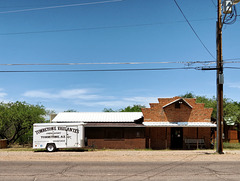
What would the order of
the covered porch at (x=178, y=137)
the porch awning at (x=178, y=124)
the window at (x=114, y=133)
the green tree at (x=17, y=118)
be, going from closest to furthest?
the porch awning at (x=178, y=124)
the covered porch at (x=178, y=137)
the window at (x=114, y=133)
the green tree at (x=17, y=118)

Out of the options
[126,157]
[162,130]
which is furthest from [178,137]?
[126,157]

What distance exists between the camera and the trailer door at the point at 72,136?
23891 mm

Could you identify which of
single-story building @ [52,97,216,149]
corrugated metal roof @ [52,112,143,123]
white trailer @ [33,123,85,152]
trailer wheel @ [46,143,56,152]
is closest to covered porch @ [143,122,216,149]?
single-story building @ [52,97,216,149]

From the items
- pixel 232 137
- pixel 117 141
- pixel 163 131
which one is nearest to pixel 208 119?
pixel 163 131

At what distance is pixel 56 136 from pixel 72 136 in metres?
1.52

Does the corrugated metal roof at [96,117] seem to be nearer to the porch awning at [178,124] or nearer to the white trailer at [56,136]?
the porch awning at [178,124]

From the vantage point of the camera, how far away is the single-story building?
2653 centimetres

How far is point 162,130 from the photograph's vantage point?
88.9ft

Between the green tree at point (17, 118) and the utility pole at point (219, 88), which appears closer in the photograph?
the utility pole at point (219, 88)

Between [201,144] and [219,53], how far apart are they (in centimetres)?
1001

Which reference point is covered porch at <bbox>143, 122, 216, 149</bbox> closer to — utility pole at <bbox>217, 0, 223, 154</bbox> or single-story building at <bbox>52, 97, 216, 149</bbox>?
single-story building at <bbox>52, 97, 216, 149</bbox>

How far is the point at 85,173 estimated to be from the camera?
12266 mm

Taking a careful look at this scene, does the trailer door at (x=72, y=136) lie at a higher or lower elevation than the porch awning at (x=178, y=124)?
lower

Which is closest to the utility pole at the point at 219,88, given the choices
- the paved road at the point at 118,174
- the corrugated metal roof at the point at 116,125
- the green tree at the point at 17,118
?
the corrugated metal roof at the point at 116,125
